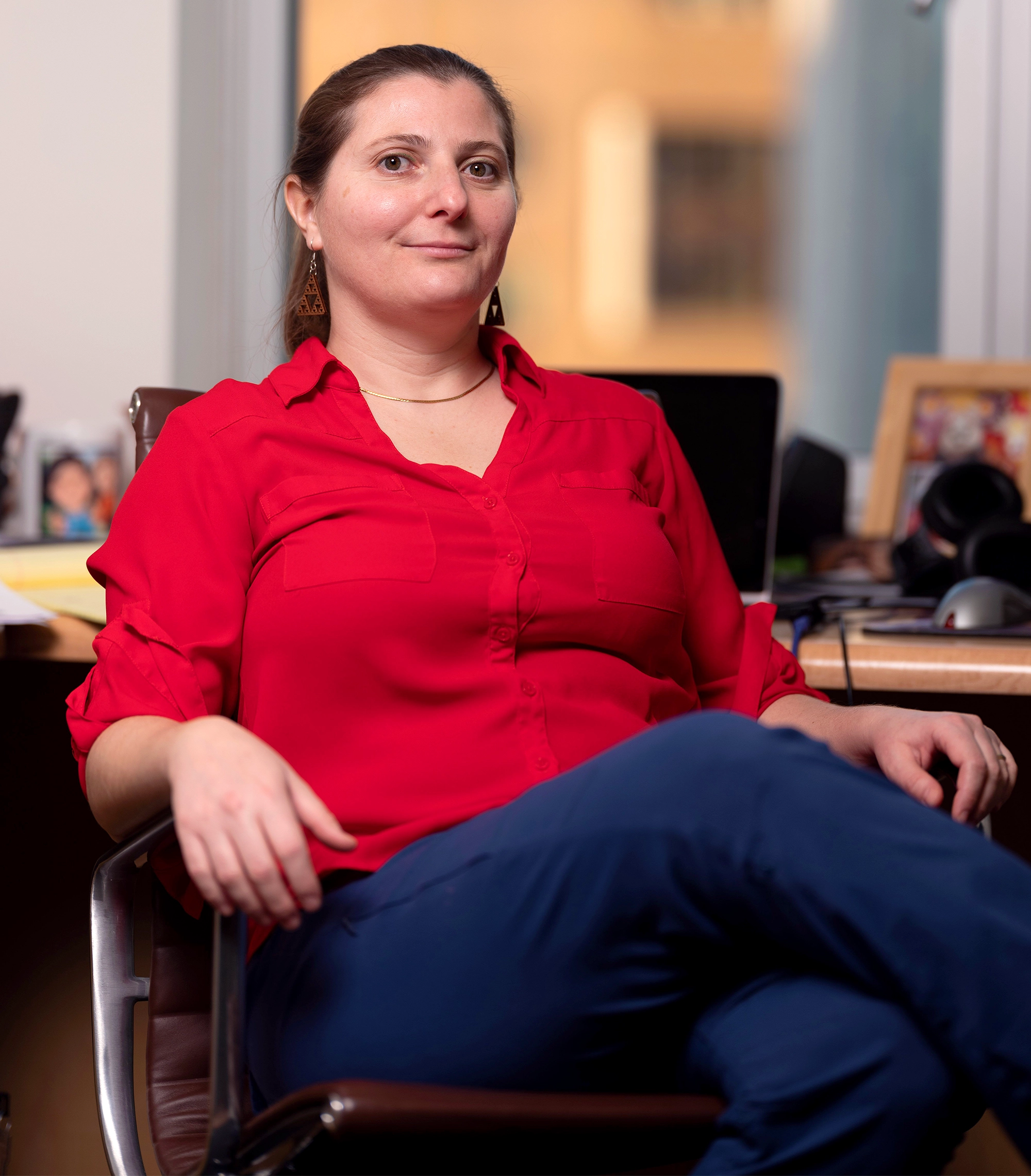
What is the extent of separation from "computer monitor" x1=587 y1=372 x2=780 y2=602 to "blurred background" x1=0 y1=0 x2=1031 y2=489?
1.02ft

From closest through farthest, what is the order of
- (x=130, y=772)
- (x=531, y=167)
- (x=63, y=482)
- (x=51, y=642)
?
1. (x=130, y=772)
2. (x=51, y=642)
3. (x=63, y=482)
4. (x=531, y=167)

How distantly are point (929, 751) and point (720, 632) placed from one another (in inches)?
10.9

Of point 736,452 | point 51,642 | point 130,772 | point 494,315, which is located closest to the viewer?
point 130,772

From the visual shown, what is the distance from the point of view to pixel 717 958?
2.81 ft

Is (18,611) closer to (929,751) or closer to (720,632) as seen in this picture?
(720,632)

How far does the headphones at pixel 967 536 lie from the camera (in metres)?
1.57

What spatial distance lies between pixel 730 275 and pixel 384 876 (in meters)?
3.28

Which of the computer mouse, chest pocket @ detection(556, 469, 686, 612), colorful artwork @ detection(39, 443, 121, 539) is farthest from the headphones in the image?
colorful artwork @ detection(39, 443, 121, 539)

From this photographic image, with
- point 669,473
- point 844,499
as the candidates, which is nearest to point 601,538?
point 669,473

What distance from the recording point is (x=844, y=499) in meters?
2.10

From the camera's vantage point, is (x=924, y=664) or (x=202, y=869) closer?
(x=202, y=869)

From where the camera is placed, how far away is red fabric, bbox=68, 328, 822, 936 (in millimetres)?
1020

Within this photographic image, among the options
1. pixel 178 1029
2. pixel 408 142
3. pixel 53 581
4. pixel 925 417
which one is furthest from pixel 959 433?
pixel 178 1029

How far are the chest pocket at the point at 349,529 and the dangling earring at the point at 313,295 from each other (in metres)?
0.26
